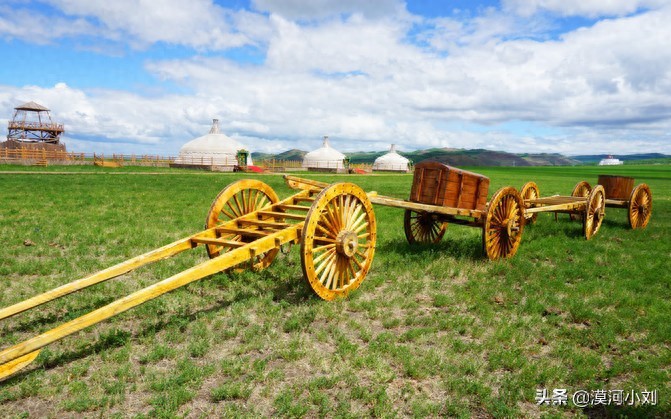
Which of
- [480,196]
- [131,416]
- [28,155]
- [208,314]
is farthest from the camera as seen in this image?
[28,155]

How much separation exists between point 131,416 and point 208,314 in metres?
2.05

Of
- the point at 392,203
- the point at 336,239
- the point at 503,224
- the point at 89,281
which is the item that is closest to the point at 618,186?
the point at 503,224

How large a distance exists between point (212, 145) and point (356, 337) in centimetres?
5465

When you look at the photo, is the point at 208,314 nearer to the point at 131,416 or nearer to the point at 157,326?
the point at 157,326

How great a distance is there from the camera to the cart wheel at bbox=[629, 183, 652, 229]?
12219 millimetres

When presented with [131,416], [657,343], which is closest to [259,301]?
[131,416]

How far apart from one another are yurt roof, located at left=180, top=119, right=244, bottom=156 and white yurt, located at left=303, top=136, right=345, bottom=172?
12.5 m

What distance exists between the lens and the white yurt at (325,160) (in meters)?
64.4

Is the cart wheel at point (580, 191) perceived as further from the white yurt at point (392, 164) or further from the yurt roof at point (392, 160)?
the yurt roof at point (392, 160)

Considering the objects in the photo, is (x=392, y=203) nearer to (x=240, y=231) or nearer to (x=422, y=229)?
(x=422, y=229)

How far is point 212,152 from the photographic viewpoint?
54.9 m

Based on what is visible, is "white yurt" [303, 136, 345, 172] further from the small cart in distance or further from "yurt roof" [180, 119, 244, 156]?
the small cart in distance

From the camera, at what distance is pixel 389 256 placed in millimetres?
8469

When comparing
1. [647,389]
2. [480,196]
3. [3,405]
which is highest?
[480,196]
